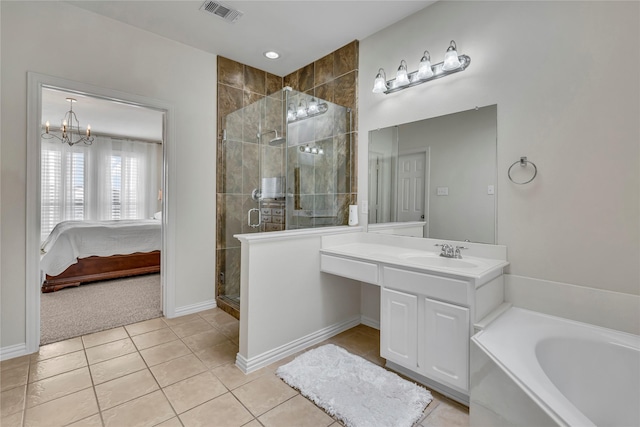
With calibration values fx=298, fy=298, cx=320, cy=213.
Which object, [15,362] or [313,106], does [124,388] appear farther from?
[313,106]

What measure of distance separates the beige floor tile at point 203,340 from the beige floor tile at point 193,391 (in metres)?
0.40

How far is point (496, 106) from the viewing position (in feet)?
6.35

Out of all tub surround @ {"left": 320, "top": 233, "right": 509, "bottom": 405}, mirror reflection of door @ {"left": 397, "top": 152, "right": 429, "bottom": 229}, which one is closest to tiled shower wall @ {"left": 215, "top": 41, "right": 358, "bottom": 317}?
mirror reflection of door @ {"left": 397, "top": 152, "right": 429, "bottom": 229}

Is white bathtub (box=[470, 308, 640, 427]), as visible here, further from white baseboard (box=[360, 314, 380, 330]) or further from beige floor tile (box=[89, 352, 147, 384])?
beige floor tile (box=[89, 352, 147, 384])

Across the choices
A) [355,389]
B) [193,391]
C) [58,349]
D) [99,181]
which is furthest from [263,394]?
[99,181]

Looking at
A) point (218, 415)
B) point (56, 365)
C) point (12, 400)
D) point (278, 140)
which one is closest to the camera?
point (218, 415)

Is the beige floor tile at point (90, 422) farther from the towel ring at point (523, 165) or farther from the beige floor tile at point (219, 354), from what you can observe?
the towel ring at point (523, 165)

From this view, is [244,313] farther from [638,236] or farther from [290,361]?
[638,236]

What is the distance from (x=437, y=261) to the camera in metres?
2.08

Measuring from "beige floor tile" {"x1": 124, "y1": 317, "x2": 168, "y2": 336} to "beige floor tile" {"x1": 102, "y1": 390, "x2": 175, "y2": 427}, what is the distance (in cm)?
102

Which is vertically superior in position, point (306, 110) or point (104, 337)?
point (306, 110)

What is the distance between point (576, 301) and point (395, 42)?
88.4 inches

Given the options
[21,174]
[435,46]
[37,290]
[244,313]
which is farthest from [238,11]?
[37,290]

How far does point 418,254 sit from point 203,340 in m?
1.84
